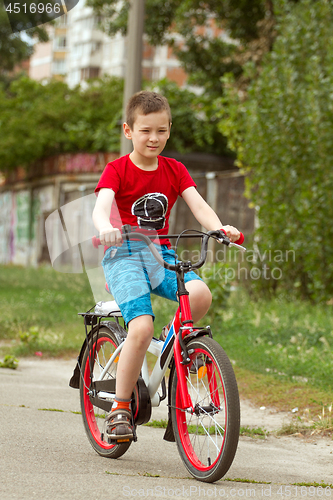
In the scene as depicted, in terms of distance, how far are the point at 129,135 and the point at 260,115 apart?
7.21 metres

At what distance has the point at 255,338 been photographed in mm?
7059

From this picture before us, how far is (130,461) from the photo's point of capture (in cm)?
356


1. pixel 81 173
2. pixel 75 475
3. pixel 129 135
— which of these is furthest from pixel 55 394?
pixel 81 173

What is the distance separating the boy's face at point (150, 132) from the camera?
3.45 m

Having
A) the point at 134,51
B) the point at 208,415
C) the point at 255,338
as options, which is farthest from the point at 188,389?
the point at 134,51

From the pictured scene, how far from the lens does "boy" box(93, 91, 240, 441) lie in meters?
3.32

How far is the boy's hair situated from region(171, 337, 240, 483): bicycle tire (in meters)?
1.20

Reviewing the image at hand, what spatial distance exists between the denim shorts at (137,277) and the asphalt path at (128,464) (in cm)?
76

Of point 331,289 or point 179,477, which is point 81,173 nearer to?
point 331,289

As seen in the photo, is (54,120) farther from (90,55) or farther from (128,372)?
(90,55)

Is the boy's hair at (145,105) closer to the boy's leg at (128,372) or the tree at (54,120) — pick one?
the boy's leg at (128,372)

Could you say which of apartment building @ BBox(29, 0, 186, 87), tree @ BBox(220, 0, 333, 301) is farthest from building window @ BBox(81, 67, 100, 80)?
tree @ BBox(220, 0, 333, 301)

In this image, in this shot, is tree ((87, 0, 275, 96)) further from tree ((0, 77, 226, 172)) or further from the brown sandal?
the brown sandal

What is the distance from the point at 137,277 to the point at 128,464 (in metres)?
0.99
